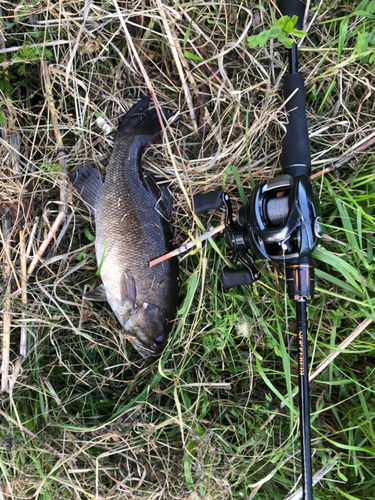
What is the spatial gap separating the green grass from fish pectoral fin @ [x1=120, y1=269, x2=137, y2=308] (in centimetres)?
27

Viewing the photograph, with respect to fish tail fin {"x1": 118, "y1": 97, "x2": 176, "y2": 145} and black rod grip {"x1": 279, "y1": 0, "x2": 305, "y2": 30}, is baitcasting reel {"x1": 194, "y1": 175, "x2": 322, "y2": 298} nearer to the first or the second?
fish tail fin {"x1": 118, "y1": 97, "x2": 176, "y2": 145}

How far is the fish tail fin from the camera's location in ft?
7.27

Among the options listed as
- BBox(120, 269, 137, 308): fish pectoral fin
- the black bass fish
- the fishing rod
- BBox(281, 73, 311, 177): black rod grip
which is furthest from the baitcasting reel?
BBox(120, 269, 137, 308): fish pectoral fin

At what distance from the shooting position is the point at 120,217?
2.18 metres

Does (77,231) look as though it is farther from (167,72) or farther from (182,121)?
(167,72)

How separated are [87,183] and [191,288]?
3.13 ft

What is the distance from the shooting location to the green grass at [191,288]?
2107mm

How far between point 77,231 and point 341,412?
2116 millimetres

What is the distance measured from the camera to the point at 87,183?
2270mm

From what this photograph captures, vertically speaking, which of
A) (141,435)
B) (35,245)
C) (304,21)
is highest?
(304,21)

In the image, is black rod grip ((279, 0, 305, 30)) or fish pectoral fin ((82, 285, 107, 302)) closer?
black rod grip ((279, 0, 305, 30))

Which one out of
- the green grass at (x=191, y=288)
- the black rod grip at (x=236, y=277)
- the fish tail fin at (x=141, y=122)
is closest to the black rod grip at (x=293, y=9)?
the green grass at (x=191, y=288)

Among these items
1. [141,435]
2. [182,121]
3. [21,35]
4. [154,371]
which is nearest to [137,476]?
[141,435]

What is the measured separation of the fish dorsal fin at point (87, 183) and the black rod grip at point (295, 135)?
1168mm
